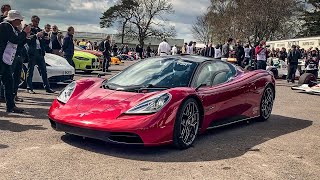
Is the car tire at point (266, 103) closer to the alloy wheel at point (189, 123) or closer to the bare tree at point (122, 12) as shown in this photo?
the alloy wheel at point (189, 123)

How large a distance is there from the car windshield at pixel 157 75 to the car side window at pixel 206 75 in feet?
0.40

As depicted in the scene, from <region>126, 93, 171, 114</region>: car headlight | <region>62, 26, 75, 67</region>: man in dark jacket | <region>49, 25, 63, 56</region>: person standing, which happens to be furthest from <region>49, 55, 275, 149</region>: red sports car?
<region>49, 25, 63, 56</region>: person standing

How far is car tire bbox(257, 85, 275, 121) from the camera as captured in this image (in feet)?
24.6

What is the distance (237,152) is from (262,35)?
5036 cm

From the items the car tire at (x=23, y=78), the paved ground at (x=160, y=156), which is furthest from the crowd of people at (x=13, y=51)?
the car tire at (x=23, y=78)

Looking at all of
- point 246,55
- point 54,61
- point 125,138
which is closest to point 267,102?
point 125,138

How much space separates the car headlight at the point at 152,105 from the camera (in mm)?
4820

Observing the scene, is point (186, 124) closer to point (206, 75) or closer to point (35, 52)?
point (206, 75)

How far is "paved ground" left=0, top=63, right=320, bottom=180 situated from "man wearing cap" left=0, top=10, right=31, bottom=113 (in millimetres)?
510

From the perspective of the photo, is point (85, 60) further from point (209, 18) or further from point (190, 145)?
point (209, 18)

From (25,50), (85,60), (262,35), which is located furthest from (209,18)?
(25,50)

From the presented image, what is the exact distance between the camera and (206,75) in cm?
600

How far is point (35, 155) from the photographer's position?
453 cm

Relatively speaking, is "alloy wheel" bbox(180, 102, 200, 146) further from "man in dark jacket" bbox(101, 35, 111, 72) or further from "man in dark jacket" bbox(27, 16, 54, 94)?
"man in dark jacket" bbox(101, 35, 111, 72)
